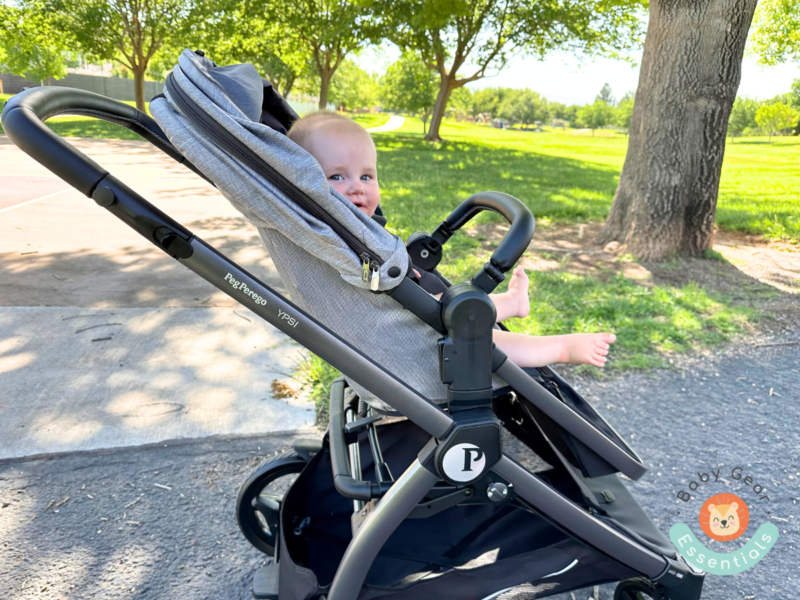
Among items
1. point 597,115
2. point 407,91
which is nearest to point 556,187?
point 407,91

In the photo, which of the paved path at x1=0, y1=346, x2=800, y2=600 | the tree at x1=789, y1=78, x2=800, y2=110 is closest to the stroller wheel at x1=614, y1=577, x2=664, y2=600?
the paved path at x1=0, y1=346, x2=800, y2=600

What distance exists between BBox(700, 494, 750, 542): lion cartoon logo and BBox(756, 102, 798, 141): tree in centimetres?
4071

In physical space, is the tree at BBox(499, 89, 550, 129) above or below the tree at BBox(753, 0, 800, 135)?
above

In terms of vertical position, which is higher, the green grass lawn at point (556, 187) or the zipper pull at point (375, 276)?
the zipper pull at point (375, 276)

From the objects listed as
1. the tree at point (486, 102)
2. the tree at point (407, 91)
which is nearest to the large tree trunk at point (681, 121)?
the tree at point (407, 91)

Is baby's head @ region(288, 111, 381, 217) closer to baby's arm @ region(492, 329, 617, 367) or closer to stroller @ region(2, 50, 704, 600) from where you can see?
stroller @ region(2, 50, 704, 600)

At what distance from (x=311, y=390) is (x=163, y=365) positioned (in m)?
0.83

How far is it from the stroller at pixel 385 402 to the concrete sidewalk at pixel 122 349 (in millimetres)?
934

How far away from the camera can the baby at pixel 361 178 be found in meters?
1.70

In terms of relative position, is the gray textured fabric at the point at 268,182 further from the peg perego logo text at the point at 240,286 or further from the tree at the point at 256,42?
the tree at the point at 256,42

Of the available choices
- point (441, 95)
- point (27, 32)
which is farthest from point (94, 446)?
point (27, 32)

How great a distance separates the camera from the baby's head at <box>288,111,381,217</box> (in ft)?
5.57

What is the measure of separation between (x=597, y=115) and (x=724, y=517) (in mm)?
89090

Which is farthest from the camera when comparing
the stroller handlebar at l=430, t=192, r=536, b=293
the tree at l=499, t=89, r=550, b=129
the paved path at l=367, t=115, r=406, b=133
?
the tree at l=499, t=89, r=550, b=129
